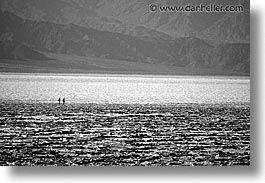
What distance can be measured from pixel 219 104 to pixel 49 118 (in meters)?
2.33

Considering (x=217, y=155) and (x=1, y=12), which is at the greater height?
(x=1, y=12)

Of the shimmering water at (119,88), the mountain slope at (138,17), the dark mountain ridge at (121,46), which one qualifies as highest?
the mountain slope at (138,17)

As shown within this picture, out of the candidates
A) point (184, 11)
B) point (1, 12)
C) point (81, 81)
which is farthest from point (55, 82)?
point (184, 11)

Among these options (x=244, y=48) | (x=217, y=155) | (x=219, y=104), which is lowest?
(x=217, y=155)

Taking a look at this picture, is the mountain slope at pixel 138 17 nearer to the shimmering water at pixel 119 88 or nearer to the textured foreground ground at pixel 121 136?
the shimmering water at pixel 119 88

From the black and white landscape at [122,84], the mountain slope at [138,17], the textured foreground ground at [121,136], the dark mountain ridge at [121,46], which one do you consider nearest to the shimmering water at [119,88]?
the black and white landscape at [122,84]

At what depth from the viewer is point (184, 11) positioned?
38.1 feet

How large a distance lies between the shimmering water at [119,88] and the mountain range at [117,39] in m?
0.12

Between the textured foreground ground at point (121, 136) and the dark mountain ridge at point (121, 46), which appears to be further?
the dark mountain ridge at point (121, 46)

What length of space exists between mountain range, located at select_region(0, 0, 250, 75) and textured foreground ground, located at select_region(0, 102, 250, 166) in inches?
21.9

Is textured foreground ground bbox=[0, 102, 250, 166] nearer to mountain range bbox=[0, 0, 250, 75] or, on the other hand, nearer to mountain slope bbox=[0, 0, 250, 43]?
mountain range bbox=[0, 0, 250, 75]

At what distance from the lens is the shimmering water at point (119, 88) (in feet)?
37.8

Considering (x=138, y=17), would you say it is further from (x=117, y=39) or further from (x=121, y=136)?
(x=121, y=136)

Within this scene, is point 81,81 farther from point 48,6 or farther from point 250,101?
point 250,101
